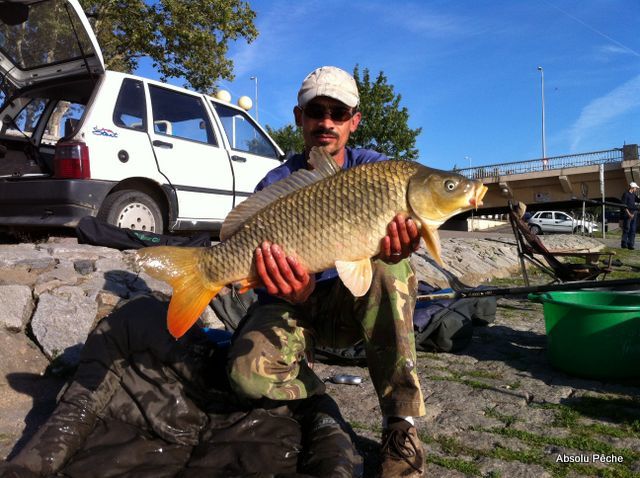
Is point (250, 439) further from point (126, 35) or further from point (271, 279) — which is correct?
point (126, 35)

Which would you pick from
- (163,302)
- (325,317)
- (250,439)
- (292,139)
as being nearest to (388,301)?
(325,317)

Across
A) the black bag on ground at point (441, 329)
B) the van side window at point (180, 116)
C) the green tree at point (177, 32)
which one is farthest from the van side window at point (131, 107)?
the green tree at point (177, 32)

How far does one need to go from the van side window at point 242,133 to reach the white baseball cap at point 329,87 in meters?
3.50

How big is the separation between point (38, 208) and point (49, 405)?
2.45 m

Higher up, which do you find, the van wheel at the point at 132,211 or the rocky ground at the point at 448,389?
the van wheel at the point at 132,211

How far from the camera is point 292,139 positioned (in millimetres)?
35812

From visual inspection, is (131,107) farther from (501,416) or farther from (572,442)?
(572,442)

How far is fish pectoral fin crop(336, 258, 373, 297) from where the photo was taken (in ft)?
6.36

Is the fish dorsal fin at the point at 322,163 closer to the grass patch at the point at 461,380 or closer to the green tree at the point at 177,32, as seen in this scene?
the grass patch at the point at 461,380

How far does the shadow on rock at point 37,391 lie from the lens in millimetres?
2567

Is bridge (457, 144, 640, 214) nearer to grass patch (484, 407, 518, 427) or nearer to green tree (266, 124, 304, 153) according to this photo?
green tree (266, 124, 304, 153)

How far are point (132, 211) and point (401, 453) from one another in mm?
3775

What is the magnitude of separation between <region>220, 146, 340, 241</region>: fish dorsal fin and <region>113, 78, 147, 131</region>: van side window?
3.21m

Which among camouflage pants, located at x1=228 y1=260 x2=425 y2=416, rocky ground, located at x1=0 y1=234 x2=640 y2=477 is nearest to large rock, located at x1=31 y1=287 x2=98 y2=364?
rocky ground, located at x1=0 y1=234 x2=640 y2=477
